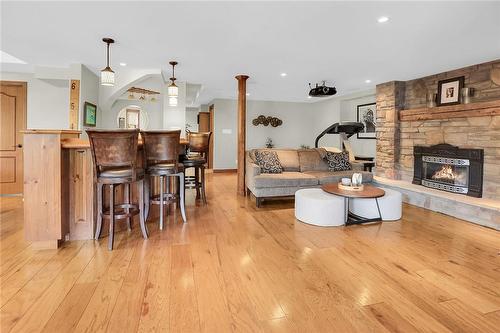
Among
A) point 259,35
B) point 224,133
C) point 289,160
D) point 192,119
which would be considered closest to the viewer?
point 259,35

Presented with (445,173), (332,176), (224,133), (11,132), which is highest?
(224,133)

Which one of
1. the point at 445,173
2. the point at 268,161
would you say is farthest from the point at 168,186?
the point at 445,173

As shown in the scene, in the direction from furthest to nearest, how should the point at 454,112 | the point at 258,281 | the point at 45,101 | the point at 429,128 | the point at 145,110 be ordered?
the point at 145,110 → the point at 45,101 → the point at 429,128 → the point at 454,112 → the point at 258,281

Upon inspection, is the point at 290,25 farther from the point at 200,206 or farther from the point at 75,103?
the point at 75,103

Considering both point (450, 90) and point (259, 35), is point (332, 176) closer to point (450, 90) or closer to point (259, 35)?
point (450, 90)

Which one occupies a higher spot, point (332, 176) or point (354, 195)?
point (332, 176)

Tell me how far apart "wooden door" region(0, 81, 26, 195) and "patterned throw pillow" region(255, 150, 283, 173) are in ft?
14.2

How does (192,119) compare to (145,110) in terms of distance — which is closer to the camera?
(145,110)

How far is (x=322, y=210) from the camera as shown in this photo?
3.41 metres

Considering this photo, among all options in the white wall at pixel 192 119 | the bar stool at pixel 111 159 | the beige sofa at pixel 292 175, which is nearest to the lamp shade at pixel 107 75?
the bar stool at pixel 111 159

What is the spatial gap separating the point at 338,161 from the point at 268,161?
1.51 meters

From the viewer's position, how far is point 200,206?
171 inches

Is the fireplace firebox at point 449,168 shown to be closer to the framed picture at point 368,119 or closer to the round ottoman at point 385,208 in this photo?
the round ottoman at point 385,208

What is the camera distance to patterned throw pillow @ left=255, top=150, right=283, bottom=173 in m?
4.78
